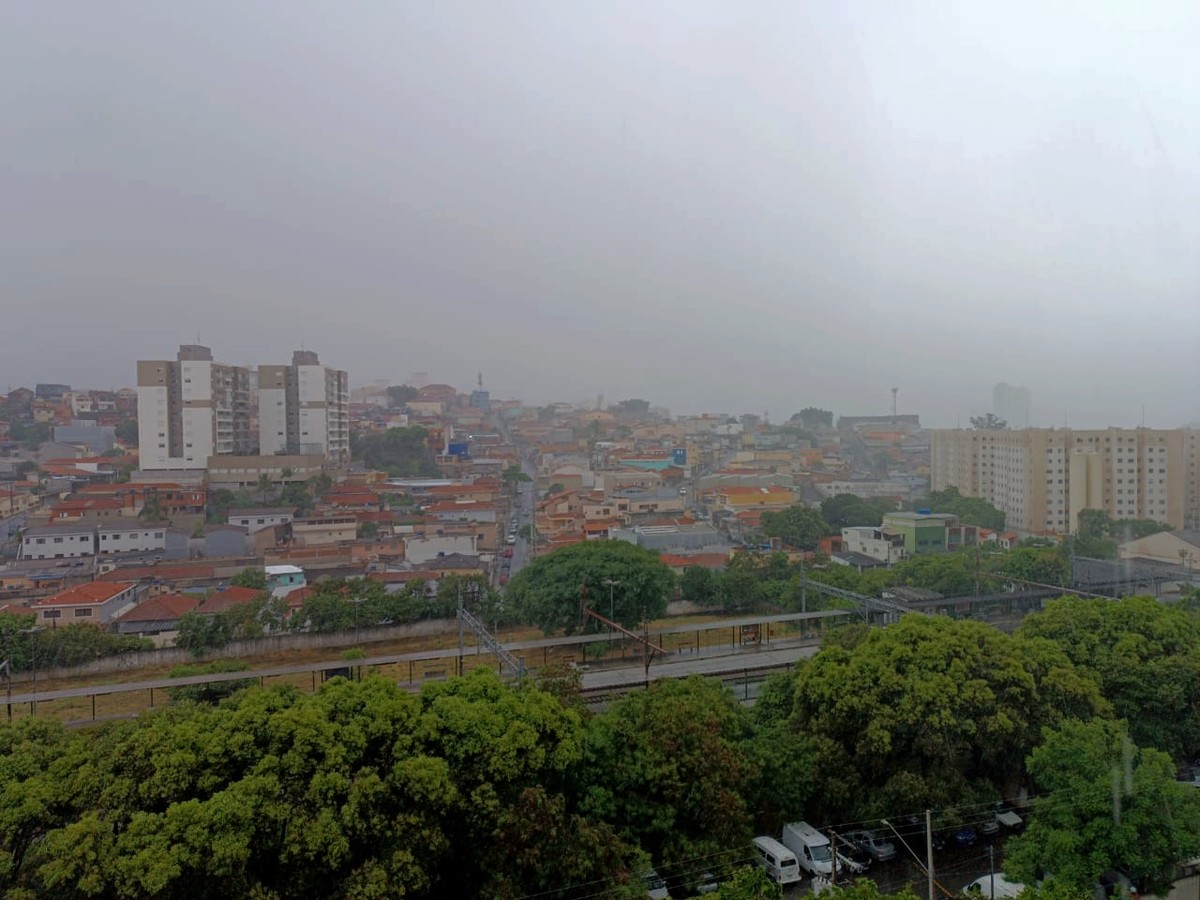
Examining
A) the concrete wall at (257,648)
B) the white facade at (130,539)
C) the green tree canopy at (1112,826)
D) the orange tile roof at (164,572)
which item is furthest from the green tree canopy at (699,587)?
the white facade at (130,539)

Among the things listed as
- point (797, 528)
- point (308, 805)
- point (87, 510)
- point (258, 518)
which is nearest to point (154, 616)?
point (258, 518)

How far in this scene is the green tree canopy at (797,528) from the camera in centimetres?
1248

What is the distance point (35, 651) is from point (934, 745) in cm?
724

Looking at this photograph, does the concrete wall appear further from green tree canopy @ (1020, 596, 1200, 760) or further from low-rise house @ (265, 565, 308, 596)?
green tree canopy @ (1020, 596, 1200, 760)

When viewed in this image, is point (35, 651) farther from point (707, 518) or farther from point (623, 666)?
point (707, 518)

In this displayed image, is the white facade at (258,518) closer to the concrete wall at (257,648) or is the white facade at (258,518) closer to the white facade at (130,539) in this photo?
the white facade at (130,539)

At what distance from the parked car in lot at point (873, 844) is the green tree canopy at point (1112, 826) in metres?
0.64

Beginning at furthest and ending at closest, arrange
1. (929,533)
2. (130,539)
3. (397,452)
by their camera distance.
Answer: (397,452) → (929,533) → (130,539)

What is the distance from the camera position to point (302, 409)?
1473 centimetres

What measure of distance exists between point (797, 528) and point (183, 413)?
10.4 meters

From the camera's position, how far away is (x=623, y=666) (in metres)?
6.83

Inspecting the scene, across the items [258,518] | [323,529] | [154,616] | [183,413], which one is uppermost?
[183,413]

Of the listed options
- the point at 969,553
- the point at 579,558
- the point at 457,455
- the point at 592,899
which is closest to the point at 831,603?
the point at 579,558

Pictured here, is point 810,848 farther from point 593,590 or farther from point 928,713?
point 593,590
